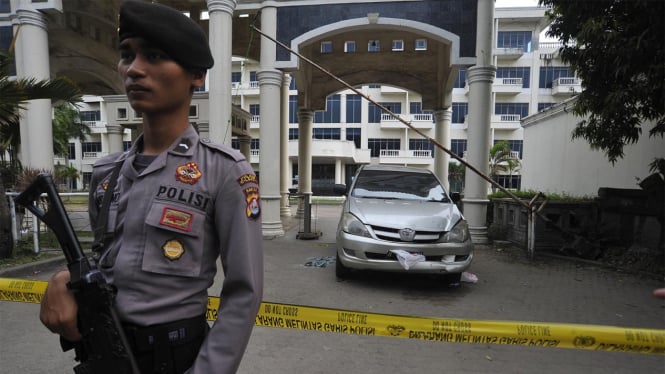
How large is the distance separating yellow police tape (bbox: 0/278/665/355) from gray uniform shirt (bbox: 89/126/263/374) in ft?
4.36

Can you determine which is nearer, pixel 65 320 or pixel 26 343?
pixel 65 320

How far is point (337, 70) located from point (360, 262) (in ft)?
30.6

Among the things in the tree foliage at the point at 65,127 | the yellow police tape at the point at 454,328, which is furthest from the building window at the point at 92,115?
the yellow police tape at the point at 454,328

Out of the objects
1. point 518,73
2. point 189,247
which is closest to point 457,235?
point 189,247

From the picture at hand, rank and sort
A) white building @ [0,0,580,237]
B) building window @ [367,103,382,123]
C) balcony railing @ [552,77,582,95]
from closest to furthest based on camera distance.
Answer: white building @ [0,0,580,237], balcony railing @ [552,77,582,95], building window @ [367,103,382,123]

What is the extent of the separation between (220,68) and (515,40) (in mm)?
36535

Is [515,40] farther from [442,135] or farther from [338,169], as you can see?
[442,135]

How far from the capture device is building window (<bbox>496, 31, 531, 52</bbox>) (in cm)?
3512

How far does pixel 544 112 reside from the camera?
1204cm

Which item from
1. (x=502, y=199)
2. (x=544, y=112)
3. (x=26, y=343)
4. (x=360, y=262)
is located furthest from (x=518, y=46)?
(x=26, y=343)

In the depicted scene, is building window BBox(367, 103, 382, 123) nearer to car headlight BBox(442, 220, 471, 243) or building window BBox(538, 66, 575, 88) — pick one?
building window BBox(538, 66, 575, 88)

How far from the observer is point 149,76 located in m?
1.12

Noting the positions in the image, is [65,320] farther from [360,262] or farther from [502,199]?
[502,199]

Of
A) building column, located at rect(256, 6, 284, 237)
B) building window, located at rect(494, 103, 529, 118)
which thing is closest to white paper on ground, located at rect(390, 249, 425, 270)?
building column, located at rect(256, 6, 284, 237)
